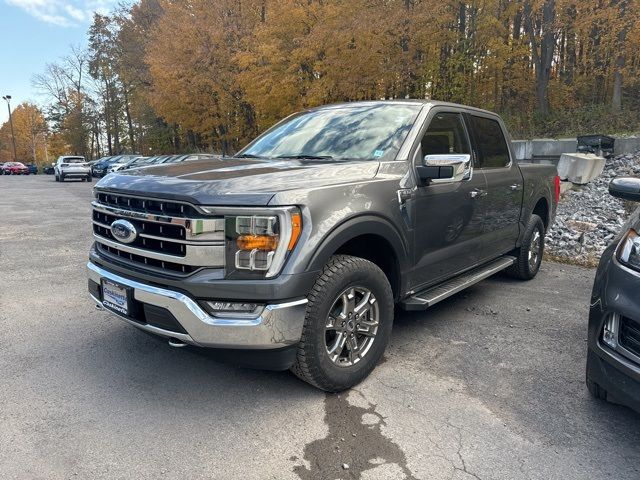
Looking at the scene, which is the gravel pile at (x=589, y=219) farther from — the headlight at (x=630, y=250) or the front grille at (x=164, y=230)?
the front grille at (x=164, y=230)

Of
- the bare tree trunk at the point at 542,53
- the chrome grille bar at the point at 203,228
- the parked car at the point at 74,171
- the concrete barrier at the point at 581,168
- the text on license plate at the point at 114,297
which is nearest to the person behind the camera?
the chrome grille bar at the point at 203,228

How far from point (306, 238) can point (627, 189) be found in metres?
2.05

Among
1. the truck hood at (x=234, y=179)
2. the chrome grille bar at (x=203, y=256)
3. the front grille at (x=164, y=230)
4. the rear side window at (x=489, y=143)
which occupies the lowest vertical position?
the chrome grille bar at (x=203, y=256)

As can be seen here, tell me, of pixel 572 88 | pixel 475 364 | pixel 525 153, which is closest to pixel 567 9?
pixel 572 88

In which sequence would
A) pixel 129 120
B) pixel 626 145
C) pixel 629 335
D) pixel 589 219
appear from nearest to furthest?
pixel 629 335 < pixel 589 219 < pixel 626 145 < pixel 129 120

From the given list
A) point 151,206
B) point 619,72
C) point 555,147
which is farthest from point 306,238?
point 619,72

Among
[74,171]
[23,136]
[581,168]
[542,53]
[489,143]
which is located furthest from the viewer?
[23,136]

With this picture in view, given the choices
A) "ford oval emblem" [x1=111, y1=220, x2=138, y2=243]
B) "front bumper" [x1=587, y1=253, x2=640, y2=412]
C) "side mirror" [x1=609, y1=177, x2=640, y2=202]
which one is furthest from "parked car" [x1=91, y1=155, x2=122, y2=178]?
"front bumper" [x1=587, y1=253, x2=640, y2=412]

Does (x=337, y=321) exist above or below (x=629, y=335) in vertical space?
below

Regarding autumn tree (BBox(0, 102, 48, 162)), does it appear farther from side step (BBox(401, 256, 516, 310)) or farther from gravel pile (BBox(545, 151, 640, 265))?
side step (BBox(401, 256, 516, 310))

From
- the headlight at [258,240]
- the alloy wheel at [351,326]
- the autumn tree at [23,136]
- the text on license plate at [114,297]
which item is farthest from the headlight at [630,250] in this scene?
the autumn tree at [23,136]

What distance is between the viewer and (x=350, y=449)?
2.59 m

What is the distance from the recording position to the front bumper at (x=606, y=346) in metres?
2.40

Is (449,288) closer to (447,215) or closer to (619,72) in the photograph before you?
(447,215)
